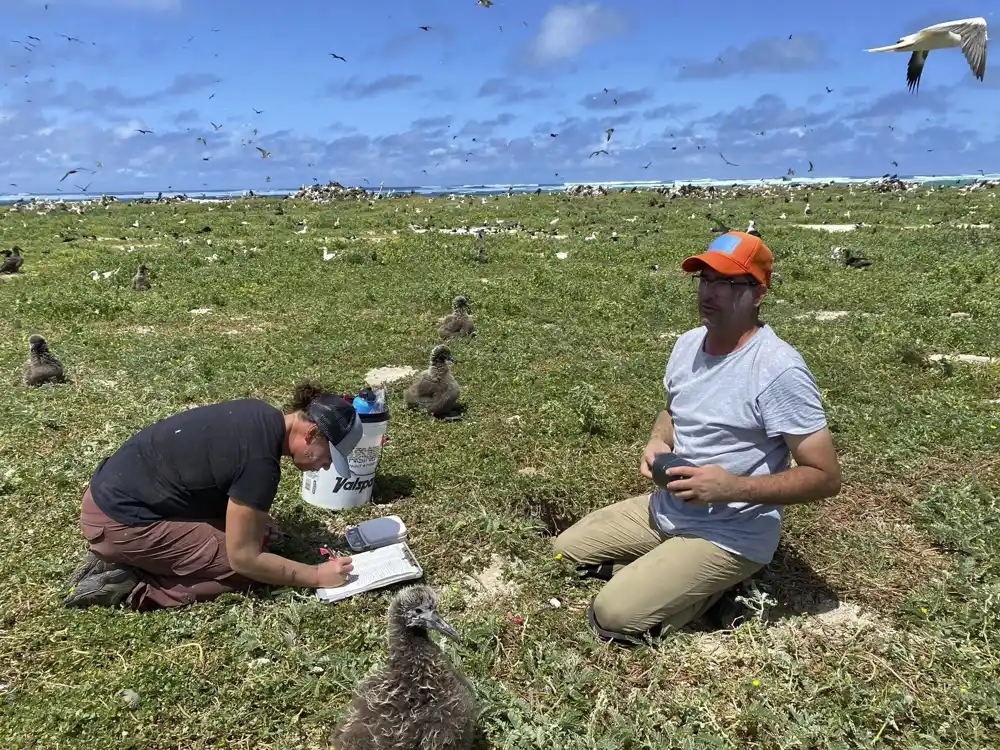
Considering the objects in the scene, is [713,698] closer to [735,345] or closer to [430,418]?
[735,345]

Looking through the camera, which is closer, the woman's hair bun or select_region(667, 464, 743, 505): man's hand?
select_region(667, 464, 743, 505): man's hand

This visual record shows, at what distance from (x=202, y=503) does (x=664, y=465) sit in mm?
3044

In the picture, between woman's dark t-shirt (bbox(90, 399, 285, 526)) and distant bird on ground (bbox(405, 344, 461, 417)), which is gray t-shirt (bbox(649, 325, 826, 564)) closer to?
woman's dark t-shirt (bbox(90, 399, 285, 526))

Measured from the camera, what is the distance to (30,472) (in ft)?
21.5

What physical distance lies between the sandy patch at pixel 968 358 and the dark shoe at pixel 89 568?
9.72 meters

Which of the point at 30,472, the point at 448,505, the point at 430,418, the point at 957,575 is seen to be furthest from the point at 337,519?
the point at 957,575

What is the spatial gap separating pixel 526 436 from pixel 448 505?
1.75 m

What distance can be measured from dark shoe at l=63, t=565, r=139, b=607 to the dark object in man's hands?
11.6 ft

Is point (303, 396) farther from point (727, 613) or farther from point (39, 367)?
point (39, 367)

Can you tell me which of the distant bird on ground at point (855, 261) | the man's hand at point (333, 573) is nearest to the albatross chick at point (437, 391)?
the man's hand at point (333, 573)

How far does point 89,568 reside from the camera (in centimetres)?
487

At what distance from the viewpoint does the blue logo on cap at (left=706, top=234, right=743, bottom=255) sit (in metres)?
4.12

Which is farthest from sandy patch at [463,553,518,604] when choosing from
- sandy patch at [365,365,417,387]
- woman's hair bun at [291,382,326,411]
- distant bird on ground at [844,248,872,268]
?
distant bird on ground at [844,248,872,268]

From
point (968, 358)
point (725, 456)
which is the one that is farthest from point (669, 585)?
point (968, 358)
